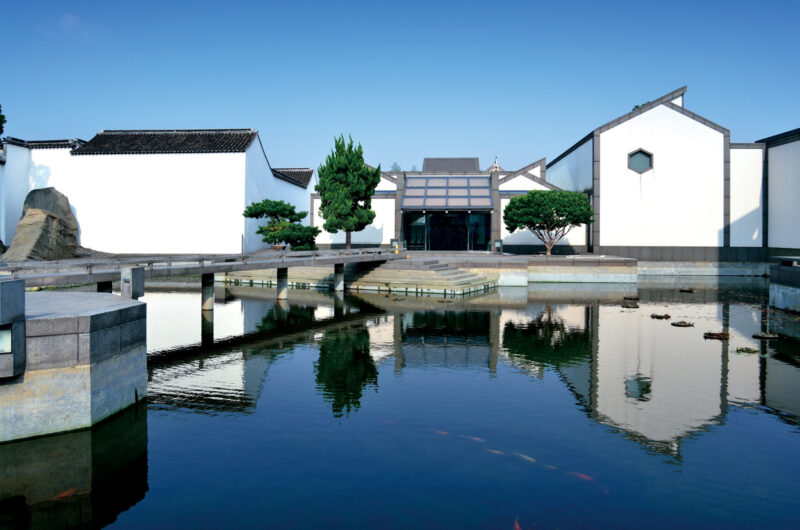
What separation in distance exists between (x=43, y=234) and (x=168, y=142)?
15.9 meters

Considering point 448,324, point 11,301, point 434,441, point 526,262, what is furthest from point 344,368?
point 526,262

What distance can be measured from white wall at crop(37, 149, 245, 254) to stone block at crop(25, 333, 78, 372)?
44.3 meters

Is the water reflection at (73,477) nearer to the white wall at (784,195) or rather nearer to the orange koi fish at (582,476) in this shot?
the orange koi fish at (582,476)

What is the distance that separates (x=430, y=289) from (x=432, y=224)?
22.8 m

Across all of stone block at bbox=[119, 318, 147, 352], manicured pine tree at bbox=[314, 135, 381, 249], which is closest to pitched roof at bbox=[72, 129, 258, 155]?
manicured pine tree at bbox=[314, 135, 381, 249]

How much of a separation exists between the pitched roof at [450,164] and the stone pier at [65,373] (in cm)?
6314

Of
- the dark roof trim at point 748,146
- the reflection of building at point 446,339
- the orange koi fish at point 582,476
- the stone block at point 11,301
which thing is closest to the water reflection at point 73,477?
the stone block at point 11,301

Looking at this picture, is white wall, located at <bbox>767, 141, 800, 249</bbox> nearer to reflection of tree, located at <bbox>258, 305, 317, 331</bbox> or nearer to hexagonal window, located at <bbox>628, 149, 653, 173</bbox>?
hexagonal window, located at <bbox>628, 149, 653, 173</bbox>

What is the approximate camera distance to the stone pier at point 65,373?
11.4m

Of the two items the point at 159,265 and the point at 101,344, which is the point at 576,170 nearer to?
the point at 159,265

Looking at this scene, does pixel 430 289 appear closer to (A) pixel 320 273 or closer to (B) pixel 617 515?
(A) pixel 320 273

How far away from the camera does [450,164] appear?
75.5 m

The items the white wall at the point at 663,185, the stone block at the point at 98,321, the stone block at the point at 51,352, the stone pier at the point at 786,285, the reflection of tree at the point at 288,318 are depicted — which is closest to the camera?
the stone block at the point at 51,352

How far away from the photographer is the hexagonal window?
59.1 m
